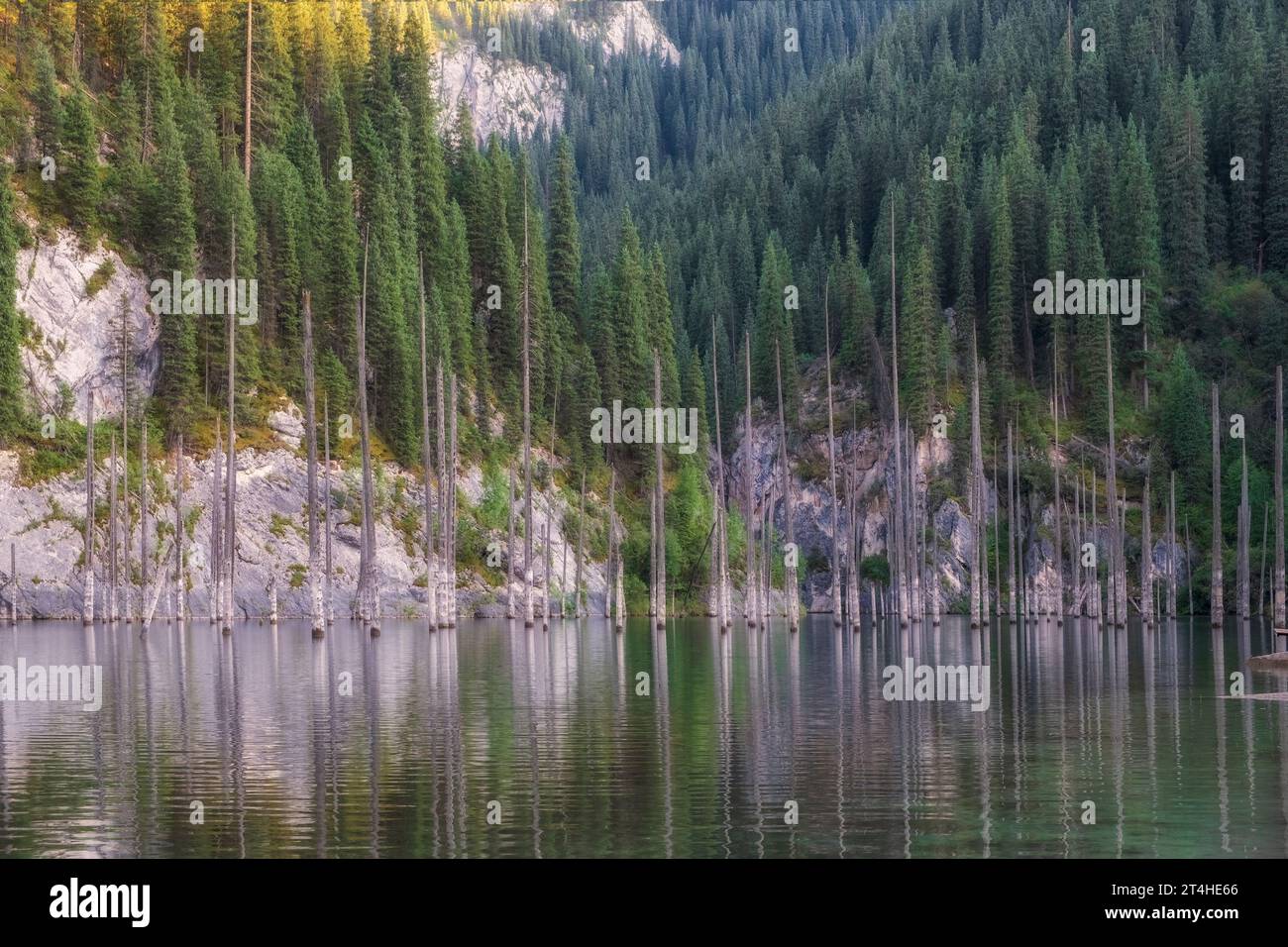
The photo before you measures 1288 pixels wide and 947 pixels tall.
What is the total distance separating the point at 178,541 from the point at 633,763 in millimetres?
62687

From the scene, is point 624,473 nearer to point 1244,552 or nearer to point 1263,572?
point 1263,572

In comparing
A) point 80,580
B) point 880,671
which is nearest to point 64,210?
point 80,580

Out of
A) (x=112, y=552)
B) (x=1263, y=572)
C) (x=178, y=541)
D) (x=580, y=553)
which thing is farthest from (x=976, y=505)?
(x=112, y=552)

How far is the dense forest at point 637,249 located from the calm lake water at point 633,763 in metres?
53.2

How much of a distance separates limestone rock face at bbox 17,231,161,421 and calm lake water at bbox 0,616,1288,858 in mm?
45382

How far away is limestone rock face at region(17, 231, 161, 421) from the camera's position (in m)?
100

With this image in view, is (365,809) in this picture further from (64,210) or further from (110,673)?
(64,210)

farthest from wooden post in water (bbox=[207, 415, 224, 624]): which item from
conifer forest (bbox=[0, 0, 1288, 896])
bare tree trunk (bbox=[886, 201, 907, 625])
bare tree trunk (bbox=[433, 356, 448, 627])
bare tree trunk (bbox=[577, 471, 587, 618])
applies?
bare tree trunk (bbox=[886, 201, 907, 625])

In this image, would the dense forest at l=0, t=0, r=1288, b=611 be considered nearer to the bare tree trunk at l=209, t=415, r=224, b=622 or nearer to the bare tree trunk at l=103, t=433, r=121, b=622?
the bare tree trunk at l=103, t=433, r=121, b=622

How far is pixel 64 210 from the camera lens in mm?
106000

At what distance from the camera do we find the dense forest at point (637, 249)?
4296 inches

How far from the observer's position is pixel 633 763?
30500 millimetres

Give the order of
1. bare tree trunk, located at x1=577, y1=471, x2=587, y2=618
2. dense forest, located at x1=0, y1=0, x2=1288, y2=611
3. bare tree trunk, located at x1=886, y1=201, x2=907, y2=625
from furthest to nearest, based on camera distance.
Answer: dense forest, located at x1=0, y1=0, x2=1288, y2=611
bare tree trunk, located at x1=577, y1=471, x2=587, y2=618
bare tree trunk, located at x1=886, y1=201, x2=907, y2=625
